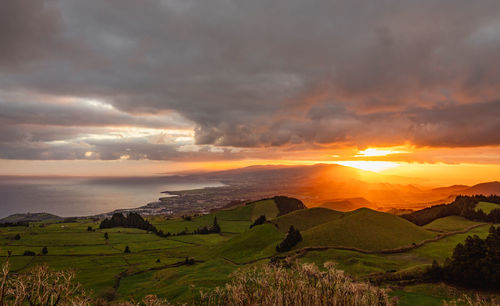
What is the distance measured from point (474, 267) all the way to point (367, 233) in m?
44.2

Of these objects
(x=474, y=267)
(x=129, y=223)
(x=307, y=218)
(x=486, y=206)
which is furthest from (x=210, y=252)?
(x=486, y=206)

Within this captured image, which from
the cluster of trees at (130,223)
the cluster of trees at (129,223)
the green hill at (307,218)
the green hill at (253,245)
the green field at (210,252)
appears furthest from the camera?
the cluster of trees at (129,223)

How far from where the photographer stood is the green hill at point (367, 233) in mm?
78975

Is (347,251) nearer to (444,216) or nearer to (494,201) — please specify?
(444,216)

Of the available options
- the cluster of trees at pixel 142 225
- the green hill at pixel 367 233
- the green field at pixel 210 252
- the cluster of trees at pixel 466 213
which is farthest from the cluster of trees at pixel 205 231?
the cluster of trees at pixel 466 213

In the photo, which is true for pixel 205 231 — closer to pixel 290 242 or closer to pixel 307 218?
pixel 307 218

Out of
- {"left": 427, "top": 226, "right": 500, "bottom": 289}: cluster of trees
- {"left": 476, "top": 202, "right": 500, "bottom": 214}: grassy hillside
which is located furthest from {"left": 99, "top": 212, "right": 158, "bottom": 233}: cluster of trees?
{"left": 476, "top": 202, "right": 500, "bottom": 214}: grassy hillside

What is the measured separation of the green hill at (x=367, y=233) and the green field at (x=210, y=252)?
23 centimetres

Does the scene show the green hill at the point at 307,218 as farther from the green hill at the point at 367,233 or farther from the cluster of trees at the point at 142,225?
the cluster of trees at the point at 142,225

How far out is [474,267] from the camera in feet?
140

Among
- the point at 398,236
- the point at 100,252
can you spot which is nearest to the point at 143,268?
the point at 100,252

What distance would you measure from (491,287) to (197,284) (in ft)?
151

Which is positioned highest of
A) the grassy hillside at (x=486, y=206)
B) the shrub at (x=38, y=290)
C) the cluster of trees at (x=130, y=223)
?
the shrub at (x=38, y=290)

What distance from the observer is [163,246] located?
121438 millimetres
